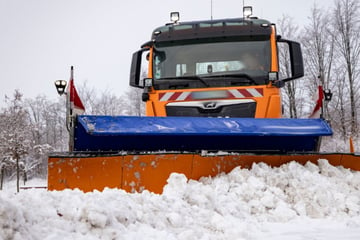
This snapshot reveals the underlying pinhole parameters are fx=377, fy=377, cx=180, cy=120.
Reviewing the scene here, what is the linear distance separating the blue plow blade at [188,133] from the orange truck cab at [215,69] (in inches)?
32.4

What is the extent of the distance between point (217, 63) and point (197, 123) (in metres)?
1.59

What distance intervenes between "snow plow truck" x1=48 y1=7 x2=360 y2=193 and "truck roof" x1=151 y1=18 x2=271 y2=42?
15mm

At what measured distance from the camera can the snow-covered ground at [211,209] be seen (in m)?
2.23

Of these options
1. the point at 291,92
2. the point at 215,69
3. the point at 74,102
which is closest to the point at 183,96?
the point at 215,69

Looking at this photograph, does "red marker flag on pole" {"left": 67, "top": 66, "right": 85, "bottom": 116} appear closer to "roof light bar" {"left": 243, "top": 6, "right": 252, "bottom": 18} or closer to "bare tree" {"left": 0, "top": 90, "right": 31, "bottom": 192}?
"roof light bar" {"left": 243, "top": 6, "right": 252, "bottom": 18}

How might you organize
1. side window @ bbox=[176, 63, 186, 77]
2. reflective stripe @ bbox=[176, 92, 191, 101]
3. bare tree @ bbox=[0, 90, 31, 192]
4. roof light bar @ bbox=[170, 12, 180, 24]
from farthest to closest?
1. bare tree @ bbox=[0, 90, 31, 192]
2. roof light bar @ bbox=[170, 12, 180, 24]
3. side window @ bbox=[176, 63, 186, 77]
4. reflective stripe @ bbox=[176, 92, 191, 101]

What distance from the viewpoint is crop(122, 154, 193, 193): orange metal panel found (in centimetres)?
378

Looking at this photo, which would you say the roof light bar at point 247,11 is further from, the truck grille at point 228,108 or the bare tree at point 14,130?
the bare tree at point 14,130

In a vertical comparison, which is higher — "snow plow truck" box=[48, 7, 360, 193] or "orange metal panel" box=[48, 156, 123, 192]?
"snow plow truck" box=[48, 7, 360, 193]

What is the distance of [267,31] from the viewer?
5695 millimetres

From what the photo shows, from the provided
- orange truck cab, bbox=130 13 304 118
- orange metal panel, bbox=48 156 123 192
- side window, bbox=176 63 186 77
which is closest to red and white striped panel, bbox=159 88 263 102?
orange truck cab, bbox=130 13 304 118

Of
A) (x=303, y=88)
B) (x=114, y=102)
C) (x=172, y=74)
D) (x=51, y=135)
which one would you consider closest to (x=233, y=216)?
(x=172, y=74)

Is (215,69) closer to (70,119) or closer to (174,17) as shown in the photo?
(174,17)

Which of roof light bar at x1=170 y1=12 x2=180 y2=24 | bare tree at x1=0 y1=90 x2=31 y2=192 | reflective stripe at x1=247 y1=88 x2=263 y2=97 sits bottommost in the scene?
bare tree at x1=0 y1=90 x2=31 y2=192
